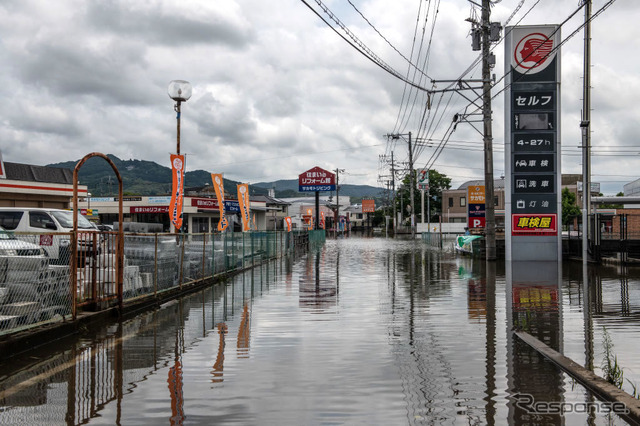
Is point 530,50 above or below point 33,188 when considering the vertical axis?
above

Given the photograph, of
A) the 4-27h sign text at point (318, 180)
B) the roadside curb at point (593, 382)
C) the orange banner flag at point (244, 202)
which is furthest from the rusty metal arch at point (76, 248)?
the 4-27h sign text at point (318, 180)

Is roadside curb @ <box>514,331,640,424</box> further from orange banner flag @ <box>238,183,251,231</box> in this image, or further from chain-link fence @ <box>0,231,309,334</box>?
orange banner flag @ <box>238,183,251,231</box>

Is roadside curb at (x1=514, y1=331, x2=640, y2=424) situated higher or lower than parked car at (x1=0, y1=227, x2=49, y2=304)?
lower

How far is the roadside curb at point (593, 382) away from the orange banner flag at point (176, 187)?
13.9 metres

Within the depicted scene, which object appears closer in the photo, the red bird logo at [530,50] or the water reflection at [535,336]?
the water reflection at [535,336]

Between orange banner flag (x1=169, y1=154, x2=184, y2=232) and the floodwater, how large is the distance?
605cm

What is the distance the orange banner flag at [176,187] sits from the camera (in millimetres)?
19203

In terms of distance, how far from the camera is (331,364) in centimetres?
724

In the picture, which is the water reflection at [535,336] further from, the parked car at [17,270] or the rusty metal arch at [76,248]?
the rusty metal arch at [76,248]

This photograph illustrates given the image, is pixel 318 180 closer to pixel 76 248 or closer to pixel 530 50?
pixel 530 50

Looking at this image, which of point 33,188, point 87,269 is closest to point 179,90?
point 87,269

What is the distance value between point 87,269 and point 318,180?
162ft

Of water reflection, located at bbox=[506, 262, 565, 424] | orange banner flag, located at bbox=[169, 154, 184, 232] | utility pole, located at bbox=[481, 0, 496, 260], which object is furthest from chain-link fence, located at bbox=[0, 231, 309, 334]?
utility pole, located at bbox=[481, 0, 496, 260]

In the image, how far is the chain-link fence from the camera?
7.87 metres
